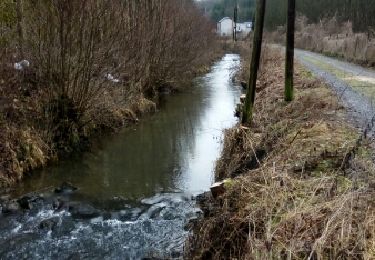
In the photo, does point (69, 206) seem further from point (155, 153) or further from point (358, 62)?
point (358, 62)

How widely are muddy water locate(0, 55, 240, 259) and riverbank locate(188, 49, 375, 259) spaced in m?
0.98

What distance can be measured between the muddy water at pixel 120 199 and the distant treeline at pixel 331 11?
23.0 m

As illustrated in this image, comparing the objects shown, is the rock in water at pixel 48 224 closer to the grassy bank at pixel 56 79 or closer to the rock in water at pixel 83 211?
the rock in water at pixel 83 211

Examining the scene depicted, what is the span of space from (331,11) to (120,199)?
52608 mm

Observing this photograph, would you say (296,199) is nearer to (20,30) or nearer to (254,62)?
(254,62)

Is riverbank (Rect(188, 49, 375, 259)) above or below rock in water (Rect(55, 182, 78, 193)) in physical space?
above

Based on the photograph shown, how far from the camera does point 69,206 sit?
948 centimetres

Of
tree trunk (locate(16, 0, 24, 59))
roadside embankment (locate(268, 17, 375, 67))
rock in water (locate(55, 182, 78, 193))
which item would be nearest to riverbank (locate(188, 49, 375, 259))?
rock in water (locate(55, 182, 78, 193))

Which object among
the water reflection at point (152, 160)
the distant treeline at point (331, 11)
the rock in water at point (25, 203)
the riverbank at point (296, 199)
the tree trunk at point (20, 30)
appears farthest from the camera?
the distant treeline at point (331, 11)

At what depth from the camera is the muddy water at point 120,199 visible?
7.84m

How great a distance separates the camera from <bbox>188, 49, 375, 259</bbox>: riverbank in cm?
497

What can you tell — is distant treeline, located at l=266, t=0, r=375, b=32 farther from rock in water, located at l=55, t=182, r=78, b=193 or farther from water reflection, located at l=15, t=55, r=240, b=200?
A: rock in water, located at l=55, t=182, r=78, b=193

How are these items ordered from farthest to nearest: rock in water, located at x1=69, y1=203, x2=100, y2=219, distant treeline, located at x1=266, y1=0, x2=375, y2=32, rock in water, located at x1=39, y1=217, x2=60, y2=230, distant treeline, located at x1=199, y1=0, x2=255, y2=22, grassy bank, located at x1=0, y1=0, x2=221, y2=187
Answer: distant treeline, located at x1=199, y1=0, x2=255, y2=22
distant treeline, located at x1=266, y1=0, x2=375, y2=32
grassy bank, located at x1=0, y1=0, x2=221, y2=187
rock in water, located at x1=69, y1=203, x2=100, y2=219
rock in water, located at x1=39, y1=217, x2=60, y2=230

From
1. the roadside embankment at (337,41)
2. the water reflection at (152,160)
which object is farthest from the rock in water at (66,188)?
the roadside embankment at (337,41)
